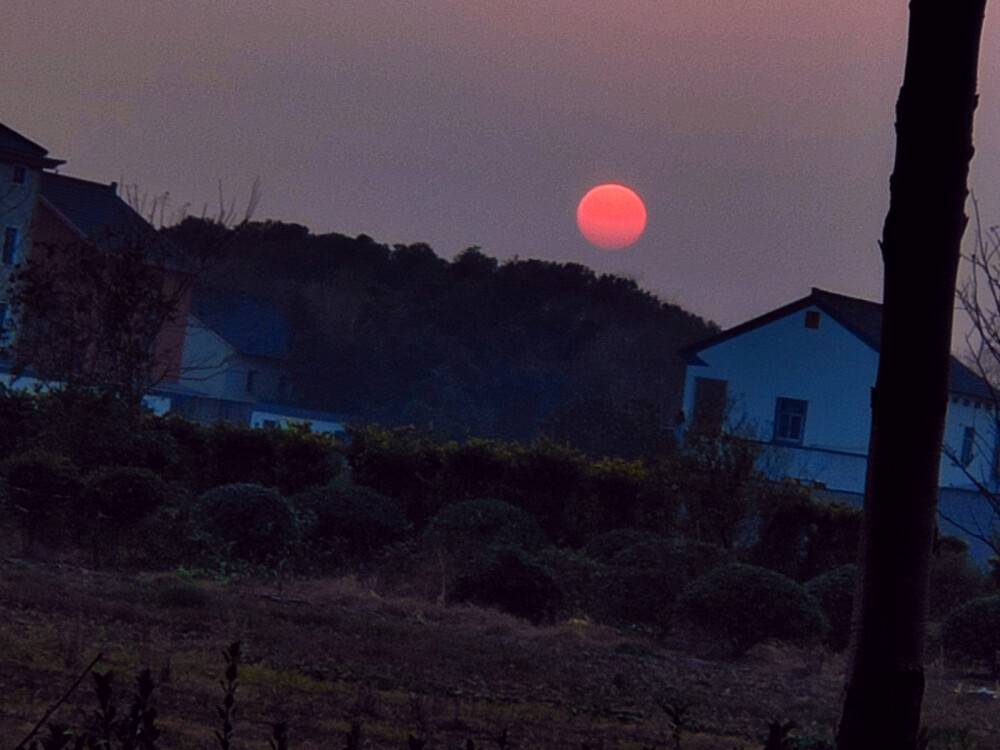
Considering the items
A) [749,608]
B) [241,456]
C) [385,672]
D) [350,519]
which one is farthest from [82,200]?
[385,672]

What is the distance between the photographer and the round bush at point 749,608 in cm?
1311

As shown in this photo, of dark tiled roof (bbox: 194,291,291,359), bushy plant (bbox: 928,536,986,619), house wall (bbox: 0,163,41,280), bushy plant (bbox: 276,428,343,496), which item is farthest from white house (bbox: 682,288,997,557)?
house wall (bbox: 0,163,41,280)

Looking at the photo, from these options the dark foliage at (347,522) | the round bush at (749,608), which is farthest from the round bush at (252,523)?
the round bush at (749,608)

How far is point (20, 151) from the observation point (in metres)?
42.7

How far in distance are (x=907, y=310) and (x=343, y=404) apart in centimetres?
4896

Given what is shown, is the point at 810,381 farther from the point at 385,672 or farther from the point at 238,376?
the point at 385,672

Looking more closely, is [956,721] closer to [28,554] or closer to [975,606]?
[975,606]

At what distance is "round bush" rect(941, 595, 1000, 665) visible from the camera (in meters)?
13.8

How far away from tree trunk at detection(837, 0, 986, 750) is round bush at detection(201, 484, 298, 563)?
13.0 m

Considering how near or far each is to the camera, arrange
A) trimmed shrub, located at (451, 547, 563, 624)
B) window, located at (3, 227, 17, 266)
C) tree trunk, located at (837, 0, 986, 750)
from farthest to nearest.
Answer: window, located at (3, 227, 17, 266) < trimmed shrub, located at (451, 547, 563, 624) < tree trunk, located at (837, 0, 986, 750)

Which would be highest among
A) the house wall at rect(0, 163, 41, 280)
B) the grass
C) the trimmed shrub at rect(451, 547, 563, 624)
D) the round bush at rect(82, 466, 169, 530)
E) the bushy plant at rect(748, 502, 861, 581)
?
the house wall at rect(0, 163, 41, 280)

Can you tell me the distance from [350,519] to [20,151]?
99.7 ft

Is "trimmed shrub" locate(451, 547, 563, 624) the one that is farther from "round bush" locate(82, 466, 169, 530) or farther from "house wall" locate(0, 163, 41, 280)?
"house wall" locate(0, 163, 41, 280)

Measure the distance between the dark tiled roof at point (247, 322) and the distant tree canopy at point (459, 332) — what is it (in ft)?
2.21
